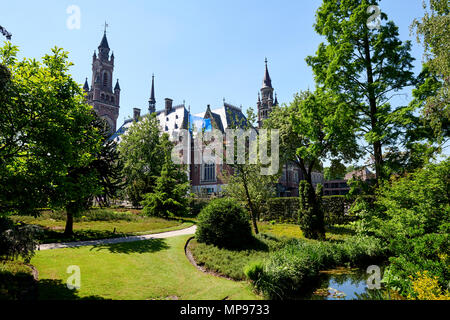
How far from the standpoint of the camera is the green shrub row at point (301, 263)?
8.49 meters

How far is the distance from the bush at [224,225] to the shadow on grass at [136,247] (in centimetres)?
227

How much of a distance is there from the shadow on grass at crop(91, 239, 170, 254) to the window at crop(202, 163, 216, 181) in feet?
130

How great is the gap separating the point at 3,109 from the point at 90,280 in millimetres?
5772

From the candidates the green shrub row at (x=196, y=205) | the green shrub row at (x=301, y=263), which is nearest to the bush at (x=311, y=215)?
the green shrub row at (x=301, y=263)

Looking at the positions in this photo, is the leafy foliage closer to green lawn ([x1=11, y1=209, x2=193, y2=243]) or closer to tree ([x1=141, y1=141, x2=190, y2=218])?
green lawn ([x1=11, y1=209, x2=193, y2=243])

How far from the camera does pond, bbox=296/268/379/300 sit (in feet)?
27.4

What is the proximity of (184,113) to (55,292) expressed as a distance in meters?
59.4

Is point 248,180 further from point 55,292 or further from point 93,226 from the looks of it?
→ point 55,292

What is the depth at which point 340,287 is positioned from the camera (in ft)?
30.5

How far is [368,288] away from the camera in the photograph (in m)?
9.20

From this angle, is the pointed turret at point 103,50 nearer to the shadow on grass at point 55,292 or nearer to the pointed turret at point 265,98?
the pointed turret at point 265,98

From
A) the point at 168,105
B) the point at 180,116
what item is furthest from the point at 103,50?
the point at 180,116

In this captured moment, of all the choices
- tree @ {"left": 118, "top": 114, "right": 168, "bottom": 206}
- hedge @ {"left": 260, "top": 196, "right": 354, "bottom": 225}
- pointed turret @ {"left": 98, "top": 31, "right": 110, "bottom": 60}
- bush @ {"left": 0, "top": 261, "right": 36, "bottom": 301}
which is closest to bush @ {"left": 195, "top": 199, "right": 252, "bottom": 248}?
bush @ {"left": 0, "top": 261, "right": 36, "bottom": 301}
